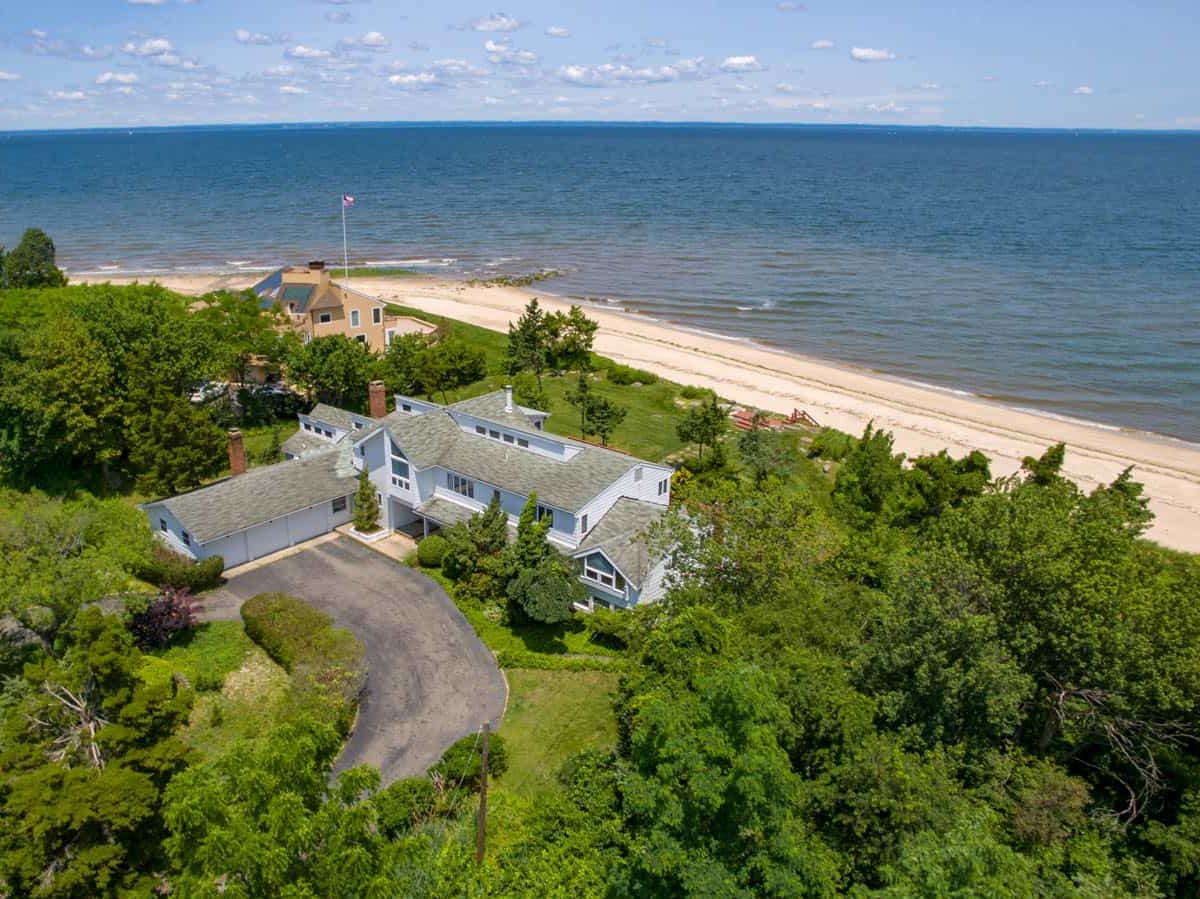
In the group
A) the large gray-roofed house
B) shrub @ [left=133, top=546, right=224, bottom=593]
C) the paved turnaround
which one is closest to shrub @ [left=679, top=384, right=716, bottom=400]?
the large gray-roofed house

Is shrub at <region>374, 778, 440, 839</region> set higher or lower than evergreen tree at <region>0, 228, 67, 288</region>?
lower

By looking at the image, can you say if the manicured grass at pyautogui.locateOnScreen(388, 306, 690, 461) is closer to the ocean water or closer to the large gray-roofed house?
the large gray-roofed house

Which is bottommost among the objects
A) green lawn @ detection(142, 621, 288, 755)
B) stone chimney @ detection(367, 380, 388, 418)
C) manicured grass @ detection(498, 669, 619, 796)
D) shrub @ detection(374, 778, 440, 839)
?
green lawn @ detection(142, 621, 288, 755)

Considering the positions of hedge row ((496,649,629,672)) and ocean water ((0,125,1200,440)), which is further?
ocean water ((0,125,1200,440))

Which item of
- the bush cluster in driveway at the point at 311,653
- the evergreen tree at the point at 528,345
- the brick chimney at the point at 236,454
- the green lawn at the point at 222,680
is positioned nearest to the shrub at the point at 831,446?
the evergreen tree at the point at 528,345

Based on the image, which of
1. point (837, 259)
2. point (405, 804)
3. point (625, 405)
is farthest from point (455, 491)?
point (837, 259)

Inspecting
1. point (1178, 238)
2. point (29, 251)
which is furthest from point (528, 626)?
point (1178, 238)
